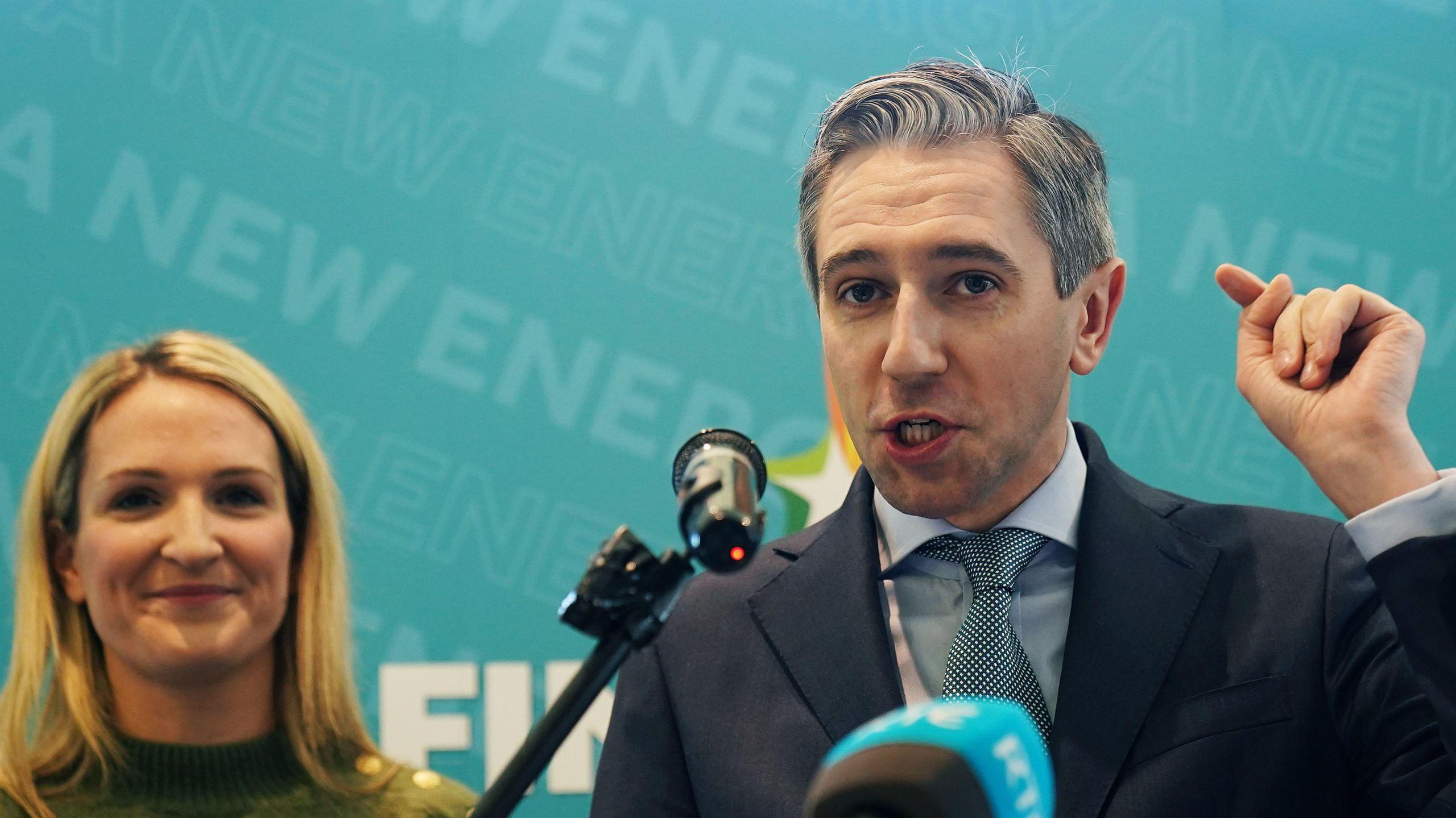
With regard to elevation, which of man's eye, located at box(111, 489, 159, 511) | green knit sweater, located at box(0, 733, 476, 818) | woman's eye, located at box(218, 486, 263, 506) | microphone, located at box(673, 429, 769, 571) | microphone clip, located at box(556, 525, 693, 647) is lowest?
green knit sweater, located at box(0, 733, 476, 818)

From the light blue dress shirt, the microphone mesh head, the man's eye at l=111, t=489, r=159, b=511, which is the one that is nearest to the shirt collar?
the light blue dress shirt

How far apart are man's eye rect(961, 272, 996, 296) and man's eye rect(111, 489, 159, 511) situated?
1.31 metres

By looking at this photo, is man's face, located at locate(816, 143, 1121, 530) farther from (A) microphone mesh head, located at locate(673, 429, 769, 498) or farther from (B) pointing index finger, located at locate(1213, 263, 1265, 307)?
(A) microphone mesh head, located at locate(673, 429, 769, 498)

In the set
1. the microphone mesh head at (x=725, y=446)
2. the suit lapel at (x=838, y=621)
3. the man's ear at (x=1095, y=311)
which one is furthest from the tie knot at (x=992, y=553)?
the microphone mesh head at (x=725, y=446)

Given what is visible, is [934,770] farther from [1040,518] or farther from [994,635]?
[1040,518]

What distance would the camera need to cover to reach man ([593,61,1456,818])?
1.59 meters

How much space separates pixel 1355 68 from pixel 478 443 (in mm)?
2642

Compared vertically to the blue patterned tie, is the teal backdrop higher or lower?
higher

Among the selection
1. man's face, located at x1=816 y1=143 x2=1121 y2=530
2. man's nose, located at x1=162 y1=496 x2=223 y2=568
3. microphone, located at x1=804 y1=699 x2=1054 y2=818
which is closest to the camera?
microphone, located at x1=804 y1=699 x2=1054 y2=818

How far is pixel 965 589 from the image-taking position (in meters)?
1.81

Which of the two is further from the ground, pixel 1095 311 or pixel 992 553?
pixel 1095 311

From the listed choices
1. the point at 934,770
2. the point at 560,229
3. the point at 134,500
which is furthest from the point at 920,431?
the point at 560,229

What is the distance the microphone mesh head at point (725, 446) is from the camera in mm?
1242

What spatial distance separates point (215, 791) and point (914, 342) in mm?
1359
